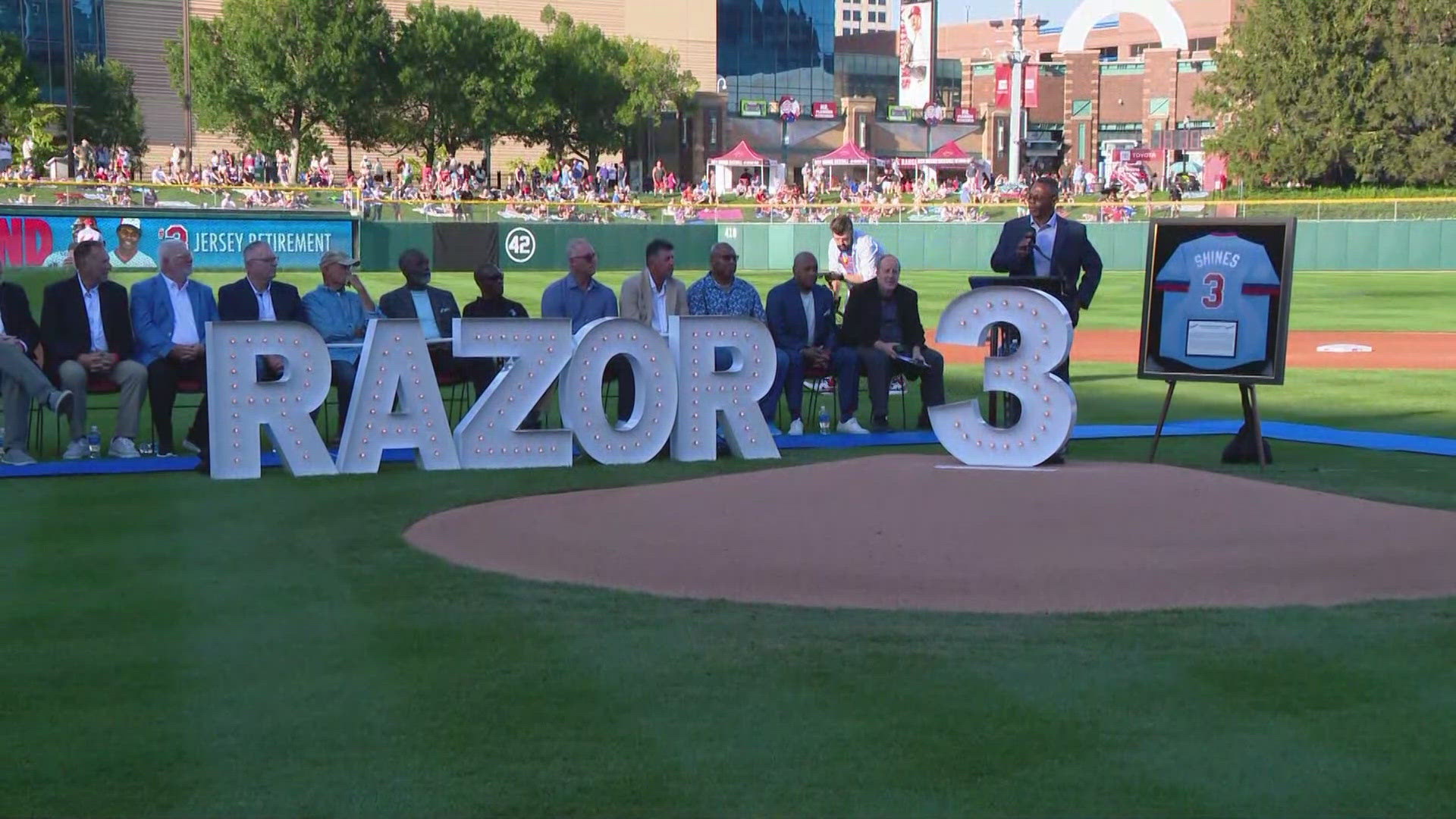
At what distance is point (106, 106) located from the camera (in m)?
70.1

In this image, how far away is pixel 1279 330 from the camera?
10.5 m

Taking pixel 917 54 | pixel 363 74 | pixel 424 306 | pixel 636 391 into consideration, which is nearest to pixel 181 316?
pixel 424 306

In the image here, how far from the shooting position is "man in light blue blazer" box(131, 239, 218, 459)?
1141 cm

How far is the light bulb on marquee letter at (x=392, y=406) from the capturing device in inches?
408

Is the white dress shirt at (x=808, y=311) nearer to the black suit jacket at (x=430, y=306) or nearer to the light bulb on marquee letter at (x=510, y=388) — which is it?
the black suit jacket at (x=430, y=306)

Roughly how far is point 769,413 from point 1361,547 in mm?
5583

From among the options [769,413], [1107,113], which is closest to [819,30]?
[1107,113]

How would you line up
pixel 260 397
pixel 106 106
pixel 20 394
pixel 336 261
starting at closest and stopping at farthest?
1. pixel 260 397
2. pixel 20 394
3. pixel 336 261
4. pixel 106 106

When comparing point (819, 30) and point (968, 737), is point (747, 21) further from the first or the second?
point (968, 737)

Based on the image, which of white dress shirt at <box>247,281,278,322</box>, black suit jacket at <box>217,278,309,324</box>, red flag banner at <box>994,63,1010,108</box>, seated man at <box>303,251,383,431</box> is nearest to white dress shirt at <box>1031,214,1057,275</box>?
seated man at <box>303,251,383,431</box>

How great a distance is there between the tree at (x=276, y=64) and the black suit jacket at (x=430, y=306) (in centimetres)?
5692

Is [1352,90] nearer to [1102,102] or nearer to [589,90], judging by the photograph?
[589,90]

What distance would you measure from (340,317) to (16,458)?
98.4 inches

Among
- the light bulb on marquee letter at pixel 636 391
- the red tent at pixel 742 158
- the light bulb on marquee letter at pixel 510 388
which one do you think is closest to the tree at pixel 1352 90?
the red tent at pixel 742 158
